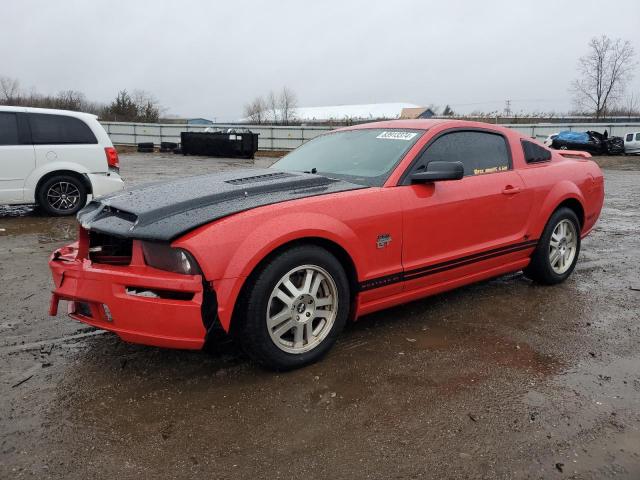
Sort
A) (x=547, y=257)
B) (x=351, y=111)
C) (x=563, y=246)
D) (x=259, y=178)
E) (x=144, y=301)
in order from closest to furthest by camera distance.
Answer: (x=144, y=301)
(x=259, y=178)
(x=547, y=257)
(x=563, y=246)
(x=351, y=111)

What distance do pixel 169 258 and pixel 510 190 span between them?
270 centimetres

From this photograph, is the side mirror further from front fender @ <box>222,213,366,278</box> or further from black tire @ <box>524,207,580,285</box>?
black tire @ <box>524,207,580,285</box>

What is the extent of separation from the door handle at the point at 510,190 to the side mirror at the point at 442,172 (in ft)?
2.62

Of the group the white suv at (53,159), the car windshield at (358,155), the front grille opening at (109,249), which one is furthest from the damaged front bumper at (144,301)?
the white suv at (53,159)

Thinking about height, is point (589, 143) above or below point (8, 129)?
below

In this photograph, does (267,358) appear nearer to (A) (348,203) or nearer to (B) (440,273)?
(A) (348,203)

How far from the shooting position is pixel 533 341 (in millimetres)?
3500

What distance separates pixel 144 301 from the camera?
268 cm

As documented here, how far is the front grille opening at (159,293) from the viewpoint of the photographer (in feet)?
8.75

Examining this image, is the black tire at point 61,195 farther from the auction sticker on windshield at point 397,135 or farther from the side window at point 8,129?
the auction sticker on windshield at point 397,135

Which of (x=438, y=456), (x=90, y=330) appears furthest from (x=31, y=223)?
(x=438, y=456)

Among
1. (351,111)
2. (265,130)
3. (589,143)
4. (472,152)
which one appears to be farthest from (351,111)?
(472,152)

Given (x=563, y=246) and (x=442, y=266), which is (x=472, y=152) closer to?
(x=442, y=266)

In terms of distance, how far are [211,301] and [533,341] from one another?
86.1 inches
